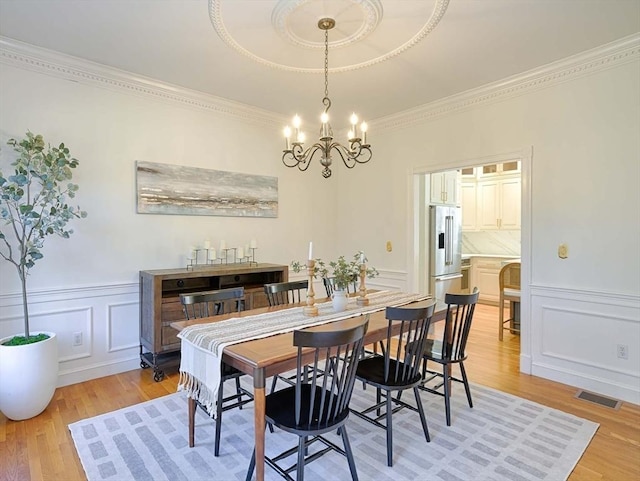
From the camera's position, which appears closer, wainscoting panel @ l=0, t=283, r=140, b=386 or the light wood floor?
the light wood floor

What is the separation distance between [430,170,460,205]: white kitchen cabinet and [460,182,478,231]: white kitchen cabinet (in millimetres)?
1886

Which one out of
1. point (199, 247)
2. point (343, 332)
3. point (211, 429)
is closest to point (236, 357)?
point (343, 332)

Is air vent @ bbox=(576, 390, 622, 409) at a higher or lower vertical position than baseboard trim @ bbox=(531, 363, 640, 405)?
lower

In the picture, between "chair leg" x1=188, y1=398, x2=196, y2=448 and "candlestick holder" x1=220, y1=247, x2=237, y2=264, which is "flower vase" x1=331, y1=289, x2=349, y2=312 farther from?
"candlestick holder" x1=220, y1=247, x2=237, y2=264

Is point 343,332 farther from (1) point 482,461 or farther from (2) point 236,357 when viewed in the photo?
(1) point 482,461

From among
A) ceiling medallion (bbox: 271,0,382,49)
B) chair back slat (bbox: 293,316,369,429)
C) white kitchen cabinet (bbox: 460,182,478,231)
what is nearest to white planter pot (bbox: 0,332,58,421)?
chair back slat (bbox: 293,316,369,429)

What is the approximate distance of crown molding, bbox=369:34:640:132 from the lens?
9.70 feet

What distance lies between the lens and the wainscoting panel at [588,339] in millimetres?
2980

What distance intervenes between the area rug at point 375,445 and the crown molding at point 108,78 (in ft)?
9.47

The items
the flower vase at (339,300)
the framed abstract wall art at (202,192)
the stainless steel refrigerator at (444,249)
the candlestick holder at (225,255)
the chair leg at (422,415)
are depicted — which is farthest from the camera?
the stainless steel refrigerator at (444,249)

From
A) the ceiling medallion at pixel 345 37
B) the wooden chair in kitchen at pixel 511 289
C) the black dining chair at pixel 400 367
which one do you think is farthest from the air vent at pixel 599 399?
the ceiling medallion at pixel 345 37

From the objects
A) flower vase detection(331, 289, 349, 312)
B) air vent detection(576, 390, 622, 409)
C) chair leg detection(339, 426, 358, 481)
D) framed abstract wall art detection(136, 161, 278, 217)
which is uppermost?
framed abstract wall art detection(136, 161, 278, 217)

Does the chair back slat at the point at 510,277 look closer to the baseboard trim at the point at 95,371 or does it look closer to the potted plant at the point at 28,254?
the baseboard trim at the point at 95,371

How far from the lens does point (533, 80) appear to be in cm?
346
